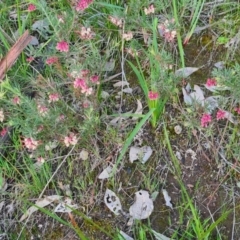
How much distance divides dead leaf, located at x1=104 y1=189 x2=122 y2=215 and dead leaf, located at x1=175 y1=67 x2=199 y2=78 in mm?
571

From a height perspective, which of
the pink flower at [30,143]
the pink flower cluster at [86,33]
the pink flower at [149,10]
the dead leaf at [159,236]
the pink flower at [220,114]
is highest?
the pink flower cluster at [86,33]

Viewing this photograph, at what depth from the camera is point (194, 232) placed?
5.97ft

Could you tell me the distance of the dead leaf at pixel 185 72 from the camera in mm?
2018

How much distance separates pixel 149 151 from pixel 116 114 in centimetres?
21

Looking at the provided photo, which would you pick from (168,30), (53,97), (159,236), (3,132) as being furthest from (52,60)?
(159,236)

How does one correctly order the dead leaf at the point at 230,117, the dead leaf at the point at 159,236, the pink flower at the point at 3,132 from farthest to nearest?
the pink flower at the point at 3,132 → the dead leaf at the point at 230,117 → the dead leaf at the point at 159,236

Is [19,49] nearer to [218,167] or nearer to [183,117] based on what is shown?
[183,117]

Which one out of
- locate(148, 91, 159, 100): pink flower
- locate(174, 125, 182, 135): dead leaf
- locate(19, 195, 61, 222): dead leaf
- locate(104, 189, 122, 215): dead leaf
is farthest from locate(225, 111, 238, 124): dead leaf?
locate(19, 195, 61, 222): dead leaf

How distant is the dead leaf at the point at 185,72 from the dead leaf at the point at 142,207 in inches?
20.4

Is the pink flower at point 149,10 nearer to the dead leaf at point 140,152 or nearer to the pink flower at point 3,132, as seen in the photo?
the dead leaf at point 140,152

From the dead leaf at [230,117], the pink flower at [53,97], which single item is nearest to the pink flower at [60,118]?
the pink flower at [53,97]

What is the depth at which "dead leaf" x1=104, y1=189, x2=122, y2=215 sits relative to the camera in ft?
6.27

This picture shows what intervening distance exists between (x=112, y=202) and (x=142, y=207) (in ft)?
0.41

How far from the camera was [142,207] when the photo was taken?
6.20ft
